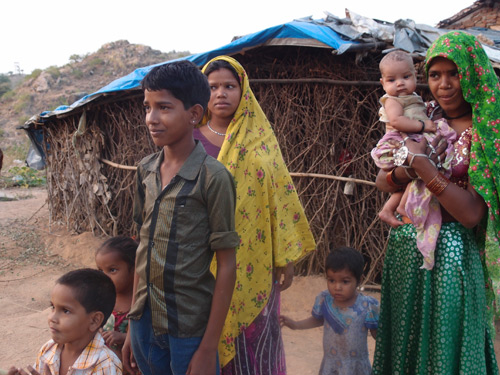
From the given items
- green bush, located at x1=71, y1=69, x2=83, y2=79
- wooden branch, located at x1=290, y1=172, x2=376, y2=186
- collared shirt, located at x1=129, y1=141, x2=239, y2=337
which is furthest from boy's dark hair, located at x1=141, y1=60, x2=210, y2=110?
green bush, located at x1=71, y1=69, x2=83, y2=79

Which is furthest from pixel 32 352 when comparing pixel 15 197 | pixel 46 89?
pixel 46 89

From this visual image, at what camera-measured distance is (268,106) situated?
207 inches

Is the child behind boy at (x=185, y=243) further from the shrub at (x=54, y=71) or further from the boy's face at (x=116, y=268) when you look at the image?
the shrub at (x=54, y=71)

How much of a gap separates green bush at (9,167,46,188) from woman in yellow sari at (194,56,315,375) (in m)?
15.6

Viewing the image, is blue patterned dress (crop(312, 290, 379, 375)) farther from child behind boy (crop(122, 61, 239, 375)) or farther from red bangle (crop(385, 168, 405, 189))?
child behind boy (crop(122, 61, 239, 375))

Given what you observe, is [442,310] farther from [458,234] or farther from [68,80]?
[68,80]

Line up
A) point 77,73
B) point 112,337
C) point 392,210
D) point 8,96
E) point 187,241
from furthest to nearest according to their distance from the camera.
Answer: point 8,96 → point 77,73 → point 112,337 → point 392,210 → point 187,241

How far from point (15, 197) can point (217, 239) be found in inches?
524

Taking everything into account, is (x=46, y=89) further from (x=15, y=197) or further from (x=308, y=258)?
(x=308, y=258)

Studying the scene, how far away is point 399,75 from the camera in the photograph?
7.20 feet

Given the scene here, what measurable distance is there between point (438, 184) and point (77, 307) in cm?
165

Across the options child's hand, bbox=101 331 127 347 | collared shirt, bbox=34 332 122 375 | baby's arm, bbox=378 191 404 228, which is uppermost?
baby's arm, bbox=378 191 404 228

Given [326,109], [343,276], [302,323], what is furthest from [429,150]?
[326,109]

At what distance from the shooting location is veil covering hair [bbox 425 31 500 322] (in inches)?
69.7
